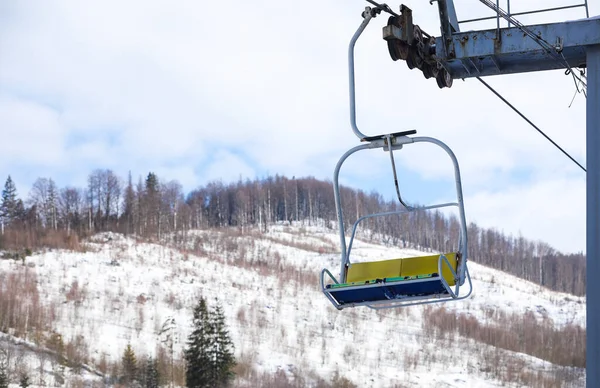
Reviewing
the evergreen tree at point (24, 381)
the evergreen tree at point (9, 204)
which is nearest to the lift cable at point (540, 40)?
the evergreen tree at point (24, 381)

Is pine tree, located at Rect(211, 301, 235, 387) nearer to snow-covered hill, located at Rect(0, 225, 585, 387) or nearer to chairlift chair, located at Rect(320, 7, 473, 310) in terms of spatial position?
snow-covered hill, located at Rect(0, 225, 585, 387)

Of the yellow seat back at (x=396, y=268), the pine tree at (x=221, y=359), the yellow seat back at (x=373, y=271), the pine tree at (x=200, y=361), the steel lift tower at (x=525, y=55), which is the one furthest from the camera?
the pine tree at (x=221, y=359)

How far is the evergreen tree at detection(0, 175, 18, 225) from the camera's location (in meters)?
70.2

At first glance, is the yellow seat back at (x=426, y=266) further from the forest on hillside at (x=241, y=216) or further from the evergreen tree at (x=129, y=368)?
the forest on hillside at (x=241, y=216)

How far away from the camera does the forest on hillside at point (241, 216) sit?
233 feet

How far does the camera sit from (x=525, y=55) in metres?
6.78

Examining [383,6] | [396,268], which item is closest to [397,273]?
[396,268]

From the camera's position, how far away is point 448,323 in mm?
53469

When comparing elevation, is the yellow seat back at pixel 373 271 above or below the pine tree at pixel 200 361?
above

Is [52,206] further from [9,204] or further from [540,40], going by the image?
[540,40]

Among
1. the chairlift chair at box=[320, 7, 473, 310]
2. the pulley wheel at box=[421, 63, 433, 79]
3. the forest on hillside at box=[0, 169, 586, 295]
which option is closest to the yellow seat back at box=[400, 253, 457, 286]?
the chairlift chair at box=[320, 7, 473, 310]

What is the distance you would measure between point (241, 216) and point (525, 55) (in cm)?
7931

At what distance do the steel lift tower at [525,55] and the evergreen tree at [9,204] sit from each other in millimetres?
66746

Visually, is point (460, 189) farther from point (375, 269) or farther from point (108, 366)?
point (108, 366)
